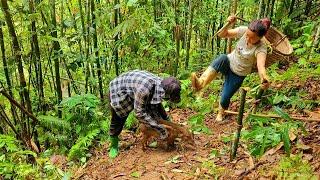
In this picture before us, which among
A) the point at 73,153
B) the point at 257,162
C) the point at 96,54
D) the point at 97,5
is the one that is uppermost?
→ the point at 97,5

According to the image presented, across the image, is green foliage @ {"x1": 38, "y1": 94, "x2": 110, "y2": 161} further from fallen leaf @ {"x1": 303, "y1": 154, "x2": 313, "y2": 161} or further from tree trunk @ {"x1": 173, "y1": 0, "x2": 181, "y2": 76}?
fallen leaf @ {"x1": 303, "y1": 154, "x2": 313, "y2": 161}

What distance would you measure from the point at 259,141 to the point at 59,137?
2837 millimetres

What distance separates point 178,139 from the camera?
5.11 meters

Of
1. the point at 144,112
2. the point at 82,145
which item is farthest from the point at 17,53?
the point at 82,145

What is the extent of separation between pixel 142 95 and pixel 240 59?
1.53 metres

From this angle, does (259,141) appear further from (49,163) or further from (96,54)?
(96,54)

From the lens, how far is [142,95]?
4.50 meters

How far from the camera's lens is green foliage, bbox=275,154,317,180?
320 cm

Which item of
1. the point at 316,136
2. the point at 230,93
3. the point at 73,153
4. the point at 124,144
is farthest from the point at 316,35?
the point at 73,153

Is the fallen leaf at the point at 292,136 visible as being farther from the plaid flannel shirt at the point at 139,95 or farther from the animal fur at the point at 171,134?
the plaid flannel shirt at the point at 139,95

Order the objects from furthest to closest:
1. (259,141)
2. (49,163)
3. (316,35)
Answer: (316,35), (49,163), (259,141)

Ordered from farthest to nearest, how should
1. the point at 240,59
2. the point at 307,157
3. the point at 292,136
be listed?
1. the point at 240,59
2. the point at 292,136
3. the point at 307,157

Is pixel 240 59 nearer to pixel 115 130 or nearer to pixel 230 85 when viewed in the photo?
pixel 230 85

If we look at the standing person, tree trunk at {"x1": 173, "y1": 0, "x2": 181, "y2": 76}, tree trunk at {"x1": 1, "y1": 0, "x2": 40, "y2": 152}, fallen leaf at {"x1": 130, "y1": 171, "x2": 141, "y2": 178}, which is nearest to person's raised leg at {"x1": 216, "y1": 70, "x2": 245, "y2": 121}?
the standing person
